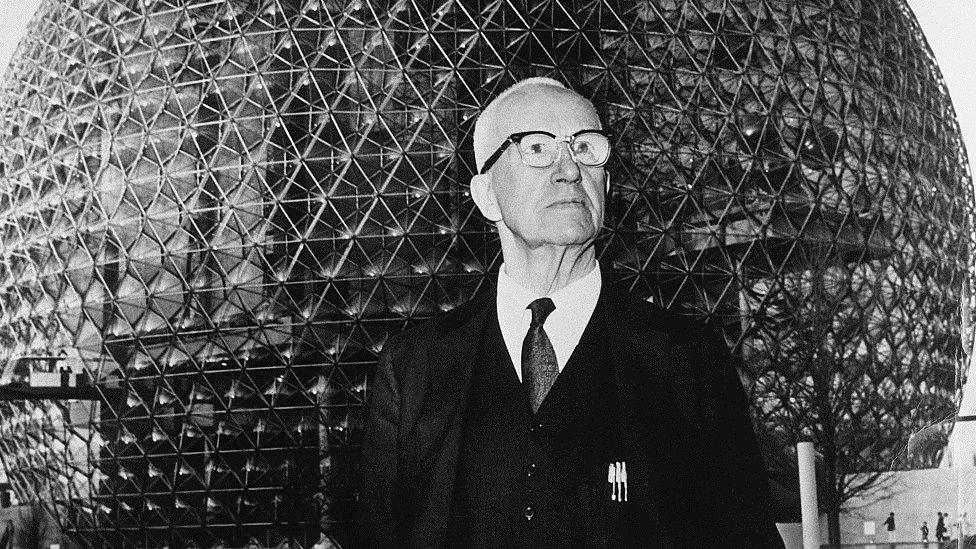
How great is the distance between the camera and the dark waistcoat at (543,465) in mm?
2730

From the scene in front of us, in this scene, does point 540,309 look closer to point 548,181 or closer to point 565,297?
point 565,297

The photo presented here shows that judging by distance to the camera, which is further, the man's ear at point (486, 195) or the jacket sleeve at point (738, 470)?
the man's ear at point (486, 195)

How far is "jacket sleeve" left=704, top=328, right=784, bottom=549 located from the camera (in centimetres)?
267

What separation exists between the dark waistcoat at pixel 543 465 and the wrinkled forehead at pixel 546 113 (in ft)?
1.78

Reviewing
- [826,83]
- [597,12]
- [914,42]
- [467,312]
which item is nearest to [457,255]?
[597,12]

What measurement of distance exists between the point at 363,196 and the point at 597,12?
4.88m

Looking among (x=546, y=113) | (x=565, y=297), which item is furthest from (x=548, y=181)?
(x=565, y=297)

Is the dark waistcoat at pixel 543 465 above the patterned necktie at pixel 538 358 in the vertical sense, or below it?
below

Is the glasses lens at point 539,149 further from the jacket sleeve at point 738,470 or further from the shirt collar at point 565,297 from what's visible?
the jacket sleeve at point 738,470

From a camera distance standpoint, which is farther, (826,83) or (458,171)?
(826,83)

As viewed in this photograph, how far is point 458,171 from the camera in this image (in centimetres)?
1792

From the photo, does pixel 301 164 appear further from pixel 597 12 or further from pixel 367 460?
pixel 367 460

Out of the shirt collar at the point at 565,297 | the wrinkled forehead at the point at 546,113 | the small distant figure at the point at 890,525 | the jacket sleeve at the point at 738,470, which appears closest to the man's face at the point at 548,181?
the wrinkled forehead at the point at 546,113

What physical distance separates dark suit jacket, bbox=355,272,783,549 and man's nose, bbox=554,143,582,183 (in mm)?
314
